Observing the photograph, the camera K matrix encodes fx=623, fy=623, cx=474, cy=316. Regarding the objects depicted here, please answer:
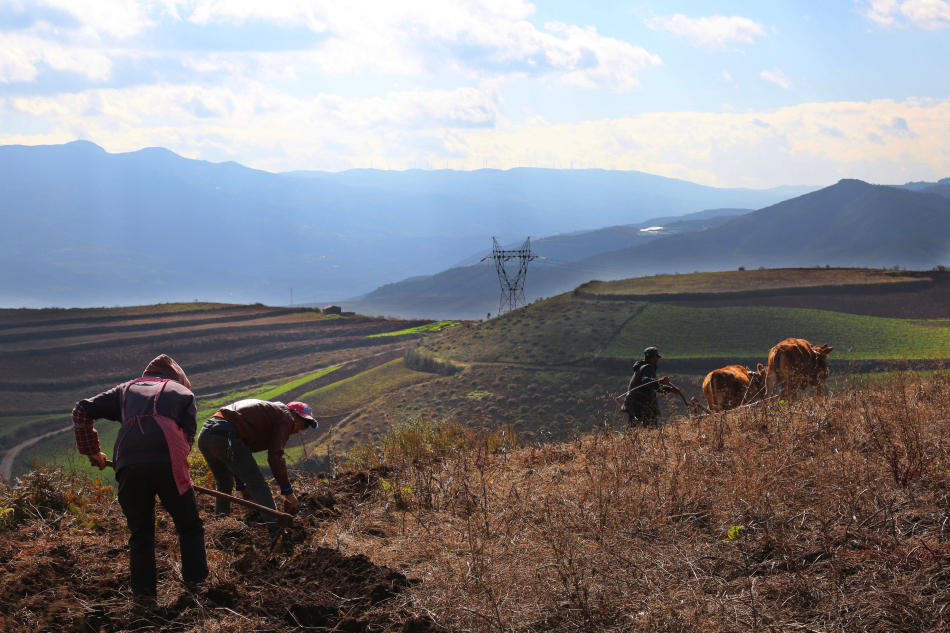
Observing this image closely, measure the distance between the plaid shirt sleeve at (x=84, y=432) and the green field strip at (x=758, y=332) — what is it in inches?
1577

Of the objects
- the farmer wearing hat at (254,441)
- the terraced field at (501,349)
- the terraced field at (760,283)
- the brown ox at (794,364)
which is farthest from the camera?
the terraced field at (760,283)

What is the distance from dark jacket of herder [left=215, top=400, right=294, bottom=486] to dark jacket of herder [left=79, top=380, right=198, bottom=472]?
85 centimetres

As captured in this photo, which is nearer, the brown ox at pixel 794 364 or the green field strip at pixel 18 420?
the brown ox at pixel 794 364

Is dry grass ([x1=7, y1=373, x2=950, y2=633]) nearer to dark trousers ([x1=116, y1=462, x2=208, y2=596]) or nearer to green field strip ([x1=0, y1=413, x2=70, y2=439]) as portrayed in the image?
dark trousers ([x1=116, y1=462, x2=208, y2=596])

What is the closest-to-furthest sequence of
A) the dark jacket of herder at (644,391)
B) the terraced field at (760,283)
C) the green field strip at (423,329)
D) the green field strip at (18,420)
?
the dark jacket of herder at (644,391), the green field strip at (18,420), the terraced field at (760,283), the green field strip at (423,329)

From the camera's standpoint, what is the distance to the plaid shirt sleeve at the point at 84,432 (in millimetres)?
4793

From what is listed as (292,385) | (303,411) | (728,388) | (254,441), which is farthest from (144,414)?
(292,385)

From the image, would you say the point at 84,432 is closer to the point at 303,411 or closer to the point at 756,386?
the point at 303,411

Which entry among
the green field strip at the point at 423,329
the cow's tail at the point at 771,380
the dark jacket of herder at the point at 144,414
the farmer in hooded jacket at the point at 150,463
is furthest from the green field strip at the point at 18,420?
the cow's tail at the point at 771,380

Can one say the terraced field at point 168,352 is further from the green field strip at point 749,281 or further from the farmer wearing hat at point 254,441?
the farmer wearing hat at point 254,441

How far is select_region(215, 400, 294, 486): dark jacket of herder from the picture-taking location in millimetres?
5754

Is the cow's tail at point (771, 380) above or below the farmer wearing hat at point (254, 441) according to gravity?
below

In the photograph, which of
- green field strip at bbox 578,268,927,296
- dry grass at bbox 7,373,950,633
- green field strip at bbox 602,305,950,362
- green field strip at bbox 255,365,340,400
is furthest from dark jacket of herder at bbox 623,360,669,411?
green field strip at bbox 578,268,927,296

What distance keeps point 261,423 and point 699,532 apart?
4.00 meters
